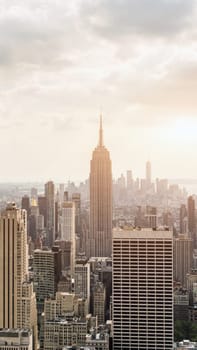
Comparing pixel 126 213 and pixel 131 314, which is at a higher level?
pixel 126 213

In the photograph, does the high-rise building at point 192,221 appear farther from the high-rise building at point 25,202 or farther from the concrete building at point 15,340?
the concrete building at point 15,340

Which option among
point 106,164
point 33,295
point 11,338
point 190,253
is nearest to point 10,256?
point 33,295

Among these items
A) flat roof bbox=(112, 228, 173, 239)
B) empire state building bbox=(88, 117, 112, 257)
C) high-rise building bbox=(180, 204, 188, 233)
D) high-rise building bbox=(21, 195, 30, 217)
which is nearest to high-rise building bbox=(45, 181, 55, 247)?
empire state building bbox=(88, 117, 112, 257)

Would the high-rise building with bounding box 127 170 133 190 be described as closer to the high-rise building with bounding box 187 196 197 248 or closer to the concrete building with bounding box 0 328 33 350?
the high-rise building with bounding box 187 196 197 248

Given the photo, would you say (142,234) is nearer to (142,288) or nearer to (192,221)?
(142,288)

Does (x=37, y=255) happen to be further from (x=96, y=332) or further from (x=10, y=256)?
(x=96, y=332)

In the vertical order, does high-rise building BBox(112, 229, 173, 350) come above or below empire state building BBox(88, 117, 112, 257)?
below

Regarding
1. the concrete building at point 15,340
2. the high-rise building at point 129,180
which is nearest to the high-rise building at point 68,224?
the high-rise building at point 129,180

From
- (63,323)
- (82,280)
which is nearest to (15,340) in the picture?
(63,323)
